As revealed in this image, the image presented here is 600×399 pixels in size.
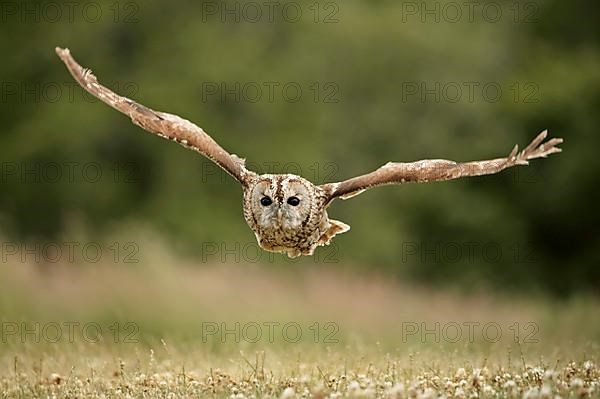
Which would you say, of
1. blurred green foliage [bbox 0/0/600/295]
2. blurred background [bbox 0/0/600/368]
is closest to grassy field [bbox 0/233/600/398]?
blurred background [bbox 0/0/600/368]

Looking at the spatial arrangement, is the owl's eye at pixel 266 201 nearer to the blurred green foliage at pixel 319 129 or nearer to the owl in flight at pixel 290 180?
the owl in flight at pixel 290 180

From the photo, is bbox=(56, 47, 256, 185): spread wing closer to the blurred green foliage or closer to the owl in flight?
the owl in flight

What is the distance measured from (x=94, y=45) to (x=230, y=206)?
543 centimetres

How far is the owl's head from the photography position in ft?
32.8

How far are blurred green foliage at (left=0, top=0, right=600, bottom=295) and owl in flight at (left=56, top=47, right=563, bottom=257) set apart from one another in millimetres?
15502

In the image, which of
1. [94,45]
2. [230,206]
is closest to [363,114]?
[230,206]

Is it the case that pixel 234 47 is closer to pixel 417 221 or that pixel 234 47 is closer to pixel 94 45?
pixel 94 45

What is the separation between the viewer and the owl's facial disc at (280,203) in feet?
32.8

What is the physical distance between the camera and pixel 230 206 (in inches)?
1123

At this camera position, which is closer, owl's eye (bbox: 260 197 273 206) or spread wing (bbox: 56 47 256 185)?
owl's eye (bbox: 260 197 273 206)

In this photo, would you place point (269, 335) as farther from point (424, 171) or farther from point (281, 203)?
point (424, 171)

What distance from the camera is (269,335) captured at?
16688 mm

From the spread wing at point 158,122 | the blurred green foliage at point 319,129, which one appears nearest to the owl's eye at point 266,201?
the spread wing at point 158,122

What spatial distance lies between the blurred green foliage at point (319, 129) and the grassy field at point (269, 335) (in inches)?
99.9
